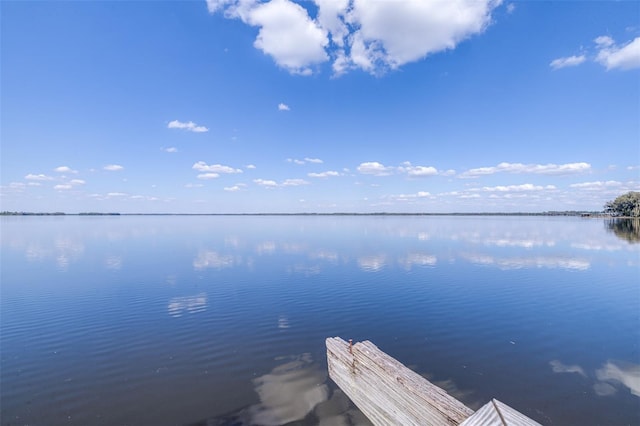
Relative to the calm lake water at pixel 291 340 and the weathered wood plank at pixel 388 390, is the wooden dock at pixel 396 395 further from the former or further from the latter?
the calm lake water at pixel 291 340

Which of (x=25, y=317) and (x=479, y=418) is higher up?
(x=479, y=418)

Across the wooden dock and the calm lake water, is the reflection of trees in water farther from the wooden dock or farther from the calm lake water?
the wooden dock

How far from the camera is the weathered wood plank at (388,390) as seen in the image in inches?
158

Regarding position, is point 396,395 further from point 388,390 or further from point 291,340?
point 291,340

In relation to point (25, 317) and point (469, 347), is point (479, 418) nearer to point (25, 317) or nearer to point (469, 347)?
point (469, 347)

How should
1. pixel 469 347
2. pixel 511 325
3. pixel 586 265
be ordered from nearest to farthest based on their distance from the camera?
pixel 469 347
pixel 511 325
pixel 586 265

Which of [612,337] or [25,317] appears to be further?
[25,317]

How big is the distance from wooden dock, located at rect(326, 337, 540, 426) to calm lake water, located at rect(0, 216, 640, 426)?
2427 millimetres

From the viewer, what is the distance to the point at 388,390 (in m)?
4.96

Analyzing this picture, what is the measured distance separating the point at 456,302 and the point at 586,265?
815 inches

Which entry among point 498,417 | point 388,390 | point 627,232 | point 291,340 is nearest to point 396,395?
Result: point 388,390

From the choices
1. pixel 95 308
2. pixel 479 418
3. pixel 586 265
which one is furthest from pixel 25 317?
pixel 586 265

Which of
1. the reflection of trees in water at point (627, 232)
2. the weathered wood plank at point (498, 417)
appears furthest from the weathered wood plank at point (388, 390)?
the reflection of trees in water at point (627, 232)

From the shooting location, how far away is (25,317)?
14695mm
